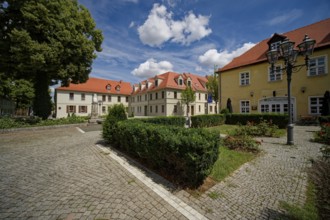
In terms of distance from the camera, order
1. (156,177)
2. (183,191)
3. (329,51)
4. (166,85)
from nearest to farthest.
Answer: (183,191)
(156,177)
(329,51)
(166,85)

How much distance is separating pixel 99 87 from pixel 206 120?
31.8 m

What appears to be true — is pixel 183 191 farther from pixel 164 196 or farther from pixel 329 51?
pixel 329 51

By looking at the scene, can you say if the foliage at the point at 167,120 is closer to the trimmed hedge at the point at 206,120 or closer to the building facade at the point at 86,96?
the trimmed hedge at the point at 206,120

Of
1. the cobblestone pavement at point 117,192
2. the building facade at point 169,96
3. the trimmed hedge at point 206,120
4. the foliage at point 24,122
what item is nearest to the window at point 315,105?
the trimmed hedge at point 206,120

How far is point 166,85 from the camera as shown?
1187 inches

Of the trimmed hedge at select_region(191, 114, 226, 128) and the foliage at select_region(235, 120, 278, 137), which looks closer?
the foliage at select_region(235, 120, 278, 137)

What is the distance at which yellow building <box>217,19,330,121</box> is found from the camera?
46.1ft

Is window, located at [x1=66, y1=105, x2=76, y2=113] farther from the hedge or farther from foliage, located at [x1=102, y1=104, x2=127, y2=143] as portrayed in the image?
the hedge

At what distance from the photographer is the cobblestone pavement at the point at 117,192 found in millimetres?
2713

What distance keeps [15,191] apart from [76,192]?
5.08ft

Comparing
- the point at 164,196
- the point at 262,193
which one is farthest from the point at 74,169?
the point at 262,193

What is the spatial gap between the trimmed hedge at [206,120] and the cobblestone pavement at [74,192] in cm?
977

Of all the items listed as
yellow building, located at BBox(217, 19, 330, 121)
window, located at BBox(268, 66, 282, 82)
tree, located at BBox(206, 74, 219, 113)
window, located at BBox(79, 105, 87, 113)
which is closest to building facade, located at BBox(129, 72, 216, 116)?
tree, located at BBox(206, 74, 219, 113)

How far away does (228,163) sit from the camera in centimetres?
484
